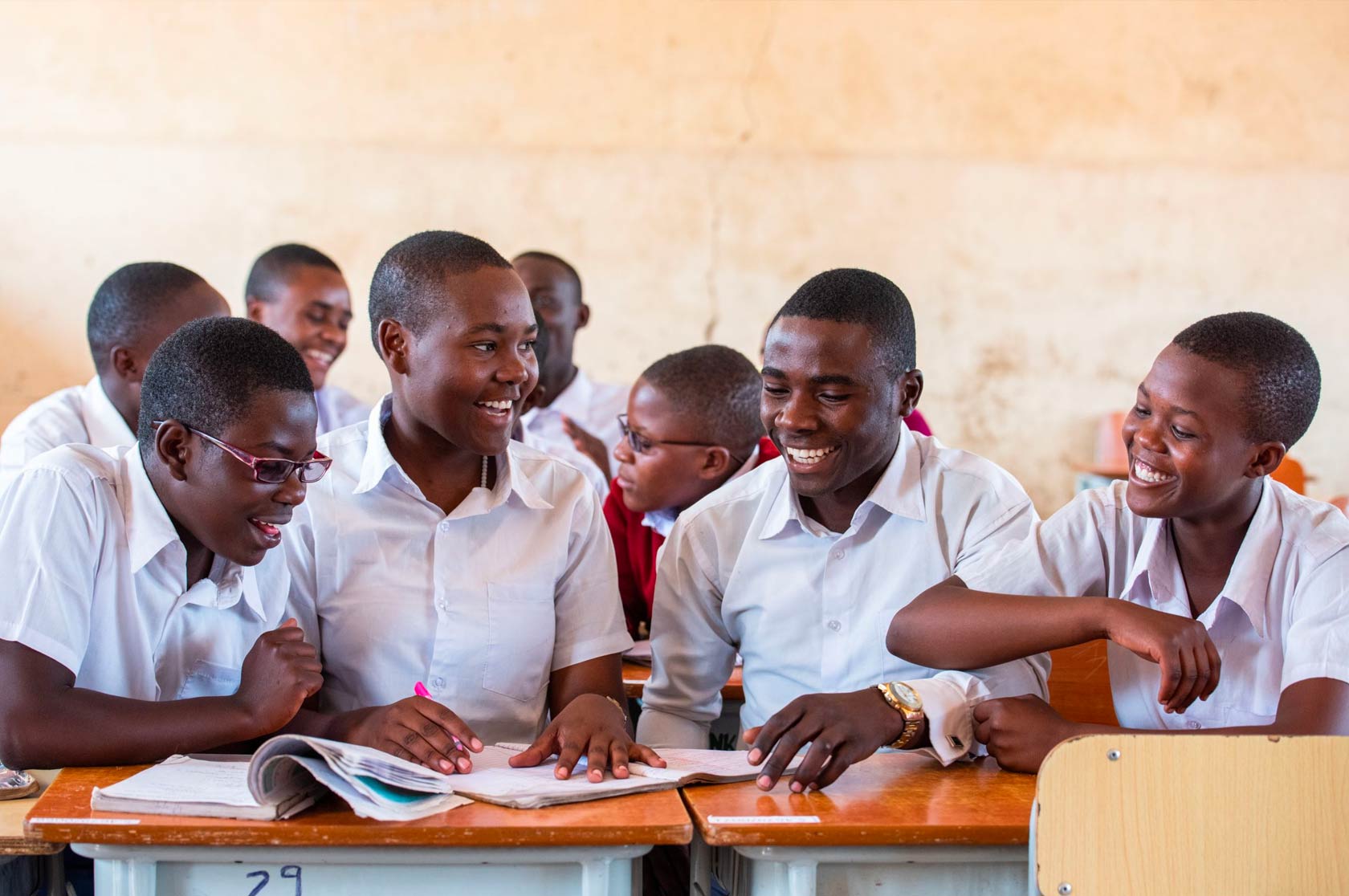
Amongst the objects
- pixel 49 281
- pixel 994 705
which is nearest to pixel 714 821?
pixel 994 705

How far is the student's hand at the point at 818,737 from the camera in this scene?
1.61 m

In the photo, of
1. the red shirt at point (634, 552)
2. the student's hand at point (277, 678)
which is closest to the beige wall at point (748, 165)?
the red shirt at point (634, 552)

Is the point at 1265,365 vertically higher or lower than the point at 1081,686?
higher

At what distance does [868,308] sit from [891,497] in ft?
1.06

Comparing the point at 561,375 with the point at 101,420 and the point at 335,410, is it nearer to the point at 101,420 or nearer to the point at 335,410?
the point at 335,410

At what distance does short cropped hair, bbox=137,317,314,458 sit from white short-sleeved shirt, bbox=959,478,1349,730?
110 cm

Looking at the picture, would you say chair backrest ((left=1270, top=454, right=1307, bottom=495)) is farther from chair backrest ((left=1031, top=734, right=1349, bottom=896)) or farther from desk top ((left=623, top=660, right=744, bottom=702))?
chair backrest ((left=1031, top=734, right=1349, bottom=896))

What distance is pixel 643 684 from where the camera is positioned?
2426 millimetres

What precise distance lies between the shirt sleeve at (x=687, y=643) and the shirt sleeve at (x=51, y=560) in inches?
36.0

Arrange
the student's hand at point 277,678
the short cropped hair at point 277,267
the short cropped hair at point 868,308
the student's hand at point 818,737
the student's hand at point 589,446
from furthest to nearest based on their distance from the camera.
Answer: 1. the short cropped hair at point 277,267
2. the student's hand at point 589,446
3. the short cropped hair at point 868,308
4. the student's hand at point 277,678
5. the student's hand at point 818,737

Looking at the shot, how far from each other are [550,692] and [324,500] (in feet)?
1.62

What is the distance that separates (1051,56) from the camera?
6.61 m

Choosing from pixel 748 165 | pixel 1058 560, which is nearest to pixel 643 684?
pixel 1058 560

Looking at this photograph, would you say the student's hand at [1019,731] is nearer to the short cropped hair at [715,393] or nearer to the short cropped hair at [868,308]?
the short cropped hair at [868,308]
